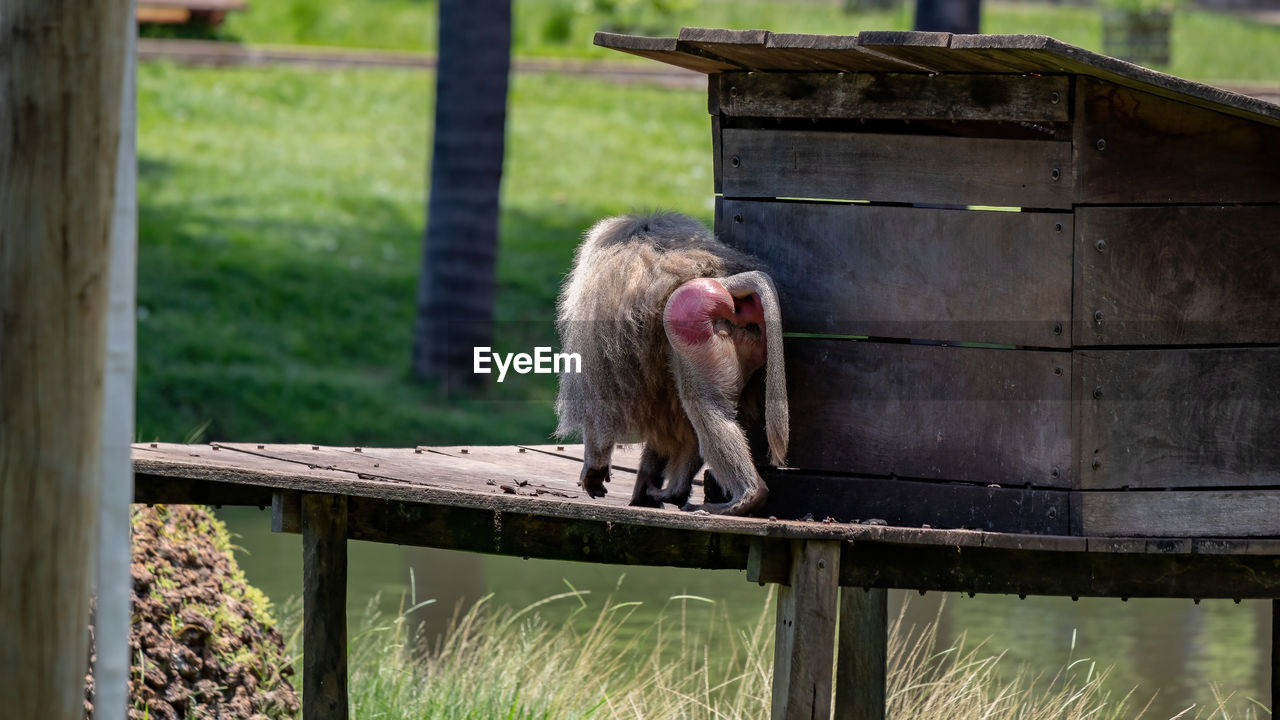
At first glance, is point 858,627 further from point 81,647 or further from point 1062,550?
point 81,647

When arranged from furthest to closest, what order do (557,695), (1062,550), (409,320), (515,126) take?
1. (515,126)
2. (409,320)
3. (557,695)
4. (1062,550)

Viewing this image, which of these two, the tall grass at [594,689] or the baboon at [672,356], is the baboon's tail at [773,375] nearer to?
the baboon at [672,356]

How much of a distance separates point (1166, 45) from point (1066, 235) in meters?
18.3

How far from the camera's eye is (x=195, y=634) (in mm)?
5273

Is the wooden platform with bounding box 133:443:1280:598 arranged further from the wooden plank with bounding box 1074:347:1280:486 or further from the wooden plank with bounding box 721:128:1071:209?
the wooden plank with bounding box 721:128:1071:209

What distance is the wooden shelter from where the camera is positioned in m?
3.99

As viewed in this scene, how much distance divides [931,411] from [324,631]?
1.94 metres

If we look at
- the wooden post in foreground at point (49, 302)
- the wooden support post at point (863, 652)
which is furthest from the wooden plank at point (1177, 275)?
the wooden post in foreground at point (49, 302)

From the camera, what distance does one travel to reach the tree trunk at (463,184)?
38.0 feet

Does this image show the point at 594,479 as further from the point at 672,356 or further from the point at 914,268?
the point at 914,268

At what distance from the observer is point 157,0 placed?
1959 cm

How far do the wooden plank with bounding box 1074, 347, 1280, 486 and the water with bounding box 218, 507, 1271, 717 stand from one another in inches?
131

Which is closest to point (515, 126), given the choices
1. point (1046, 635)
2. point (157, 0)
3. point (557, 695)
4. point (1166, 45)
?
point (157, 0)

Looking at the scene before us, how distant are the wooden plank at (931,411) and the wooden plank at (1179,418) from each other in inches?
3.1
